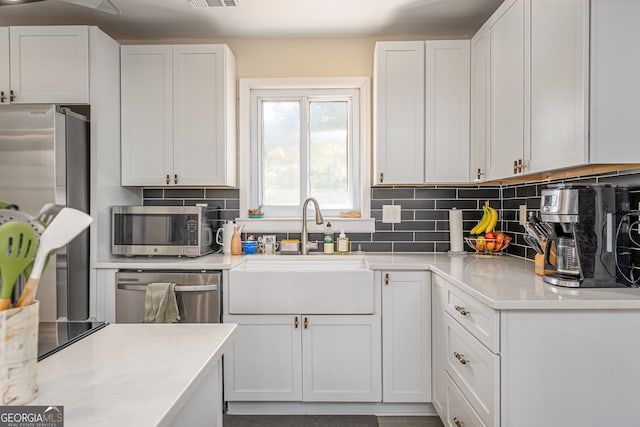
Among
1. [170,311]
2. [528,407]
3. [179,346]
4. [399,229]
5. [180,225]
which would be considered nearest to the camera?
[179,346]

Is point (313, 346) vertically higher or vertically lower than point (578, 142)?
lower

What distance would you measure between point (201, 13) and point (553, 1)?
202 cm

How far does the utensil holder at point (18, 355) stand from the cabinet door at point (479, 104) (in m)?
2.41

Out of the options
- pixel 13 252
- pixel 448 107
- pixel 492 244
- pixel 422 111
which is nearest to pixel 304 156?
pixel 422 111

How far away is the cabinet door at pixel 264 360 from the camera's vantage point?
2479 millimetres

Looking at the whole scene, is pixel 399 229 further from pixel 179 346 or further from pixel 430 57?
pixel 179 346

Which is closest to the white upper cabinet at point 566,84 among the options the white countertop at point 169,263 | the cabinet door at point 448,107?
the cabinet door at point 448,107

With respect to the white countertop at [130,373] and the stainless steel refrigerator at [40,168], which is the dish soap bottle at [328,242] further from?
the white countertop at [130,373]

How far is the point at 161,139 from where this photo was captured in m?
2.87

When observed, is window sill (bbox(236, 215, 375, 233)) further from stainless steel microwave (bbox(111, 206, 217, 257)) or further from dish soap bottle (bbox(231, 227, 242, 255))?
stainless steel microwave (bbox(111, 206, 217, 257))

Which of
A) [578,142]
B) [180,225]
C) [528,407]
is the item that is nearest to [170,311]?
[180,225]

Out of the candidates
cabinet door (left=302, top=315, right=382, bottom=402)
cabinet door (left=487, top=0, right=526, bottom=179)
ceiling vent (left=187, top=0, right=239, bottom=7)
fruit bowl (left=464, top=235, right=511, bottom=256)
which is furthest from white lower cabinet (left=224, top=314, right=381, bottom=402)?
ceiling vent (left=187, top=0, right=239, bottom=7)

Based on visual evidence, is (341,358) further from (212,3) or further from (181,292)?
(212,3)

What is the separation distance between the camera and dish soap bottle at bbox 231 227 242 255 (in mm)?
3008
